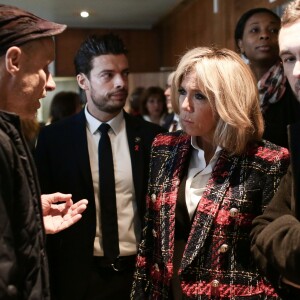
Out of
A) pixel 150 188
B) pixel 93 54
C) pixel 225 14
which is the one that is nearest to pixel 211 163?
pixel 150 188

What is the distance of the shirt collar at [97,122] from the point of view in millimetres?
2322

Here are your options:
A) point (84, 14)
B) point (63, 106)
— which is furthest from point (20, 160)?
point (84, 14)

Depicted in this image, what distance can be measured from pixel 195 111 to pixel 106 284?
87cm

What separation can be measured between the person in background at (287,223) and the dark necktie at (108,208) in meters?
0.87

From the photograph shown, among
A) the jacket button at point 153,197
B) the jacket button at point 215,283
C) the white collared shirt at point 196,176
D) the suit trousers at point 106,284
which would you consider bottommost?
the suit trousers at point 106,284

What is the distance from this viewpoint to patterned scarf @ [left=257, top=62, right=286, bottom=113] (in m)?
2.39

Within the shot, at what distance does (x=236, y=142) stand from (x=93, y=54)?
3.42ft

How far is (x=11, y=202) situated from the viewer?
1148 mm

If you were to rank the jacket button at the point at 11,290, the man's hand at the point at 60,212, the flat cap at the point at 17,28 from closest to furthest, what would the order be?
the jacket button at the point at 11,290 → the flat cap at the point at 17,28 → the man's hand at the point at 60,212

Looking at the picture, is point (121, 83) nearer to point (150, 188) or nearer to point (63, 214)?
point (150, 188)

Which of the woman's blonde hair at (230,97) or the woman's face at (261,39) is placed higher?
the woman's face at (261,39)

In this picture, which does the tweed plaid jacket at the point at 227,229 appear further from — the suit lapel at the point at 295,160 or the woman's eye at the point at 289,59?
the woman's eye at the point at 289,59

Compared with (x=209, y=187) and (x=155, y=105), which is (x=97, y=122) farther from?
(x=155, y=105)

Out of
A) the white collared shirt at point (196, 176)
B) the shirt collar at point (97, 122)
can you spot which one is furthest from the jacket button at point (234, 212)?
the shirt collar at point (97, 122)
